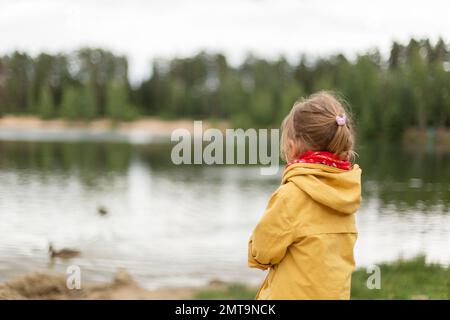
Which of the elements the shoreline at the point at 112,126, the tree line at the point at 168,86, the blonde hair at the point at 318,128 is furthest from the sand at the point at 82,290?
the shoreline at the point at 112,126

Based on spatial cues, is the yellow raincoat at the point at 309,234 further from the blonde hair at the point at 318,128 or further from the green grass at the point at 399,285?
the green grass at the point at 399,285

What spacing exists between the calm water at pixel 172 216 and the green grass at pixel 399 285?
3.72 feet

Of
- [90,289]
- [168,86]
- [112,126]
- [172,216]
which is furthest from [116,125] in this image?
[90,289]

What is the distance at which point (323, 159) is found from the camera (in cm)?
222

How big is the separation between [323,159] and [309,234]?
28cm

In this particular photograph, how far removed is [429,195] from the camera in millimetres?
Answer: 17859

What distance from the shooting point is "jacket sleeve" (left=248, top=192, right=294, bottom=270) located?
2154 millimetres

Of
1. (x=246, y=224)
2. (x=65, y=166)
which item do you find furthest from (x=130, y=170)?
(x=246, y=224)

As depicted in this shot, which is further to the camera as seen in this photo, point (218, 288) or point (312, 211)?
point (218, 288)

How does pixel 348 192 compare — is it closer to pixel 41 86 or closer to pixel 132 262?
pixel 132 262

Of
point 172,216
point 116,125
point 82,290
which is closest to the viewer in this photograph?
point 82,290

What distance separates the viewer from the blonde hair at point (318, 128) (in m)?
2.23

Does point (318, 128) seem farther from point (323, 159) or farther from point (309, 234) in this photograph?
point (309, 234)
